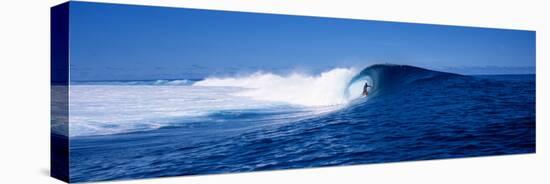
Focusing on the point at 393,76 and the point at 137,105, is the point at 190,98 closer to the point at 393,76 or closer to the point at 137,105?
the point at 137,105

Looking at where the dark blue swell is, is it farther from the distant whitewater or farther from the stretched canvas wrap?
the distant whitewater

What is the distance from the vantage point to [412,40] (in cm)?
941

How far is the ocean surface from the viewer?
24.0 feet

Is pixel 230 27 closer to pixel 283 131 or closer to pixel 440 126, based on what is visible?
pixel 283 131

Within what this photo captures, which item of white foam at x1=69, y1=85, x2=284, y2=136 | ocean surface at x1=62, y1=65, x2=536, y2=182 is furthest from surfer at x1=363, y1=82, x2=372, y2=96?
white foam at x1=69, y1=85, x2=284, y2=136

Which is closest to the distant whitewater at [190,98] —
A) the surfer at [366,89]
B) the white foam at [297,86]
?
the white foam at [297,86]

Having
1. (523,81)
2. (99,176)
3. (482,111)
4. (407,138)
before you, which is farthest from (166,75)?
(523,81)

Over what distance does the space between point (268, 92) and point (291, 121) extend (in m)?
0.50

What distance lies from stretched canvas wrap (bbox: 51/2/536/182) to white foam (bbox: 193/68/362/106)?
0.05 ft

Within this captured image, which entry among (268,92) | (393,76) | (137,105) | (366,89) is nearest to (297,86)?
(268,92)

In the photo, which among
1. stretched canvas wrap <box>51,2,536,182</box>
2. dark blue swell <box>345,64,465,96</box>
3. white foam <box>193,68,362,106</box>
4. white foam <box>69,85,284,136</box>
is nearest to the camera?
white foam <box>69,85,284,136</box>

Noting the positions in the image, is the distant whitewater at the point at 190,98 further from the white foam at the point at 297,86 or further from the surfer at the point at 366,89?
the surfer at the point at 366,89

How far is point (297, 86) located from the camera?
8508mm

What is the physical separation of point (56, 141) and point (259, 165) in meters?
2.32
